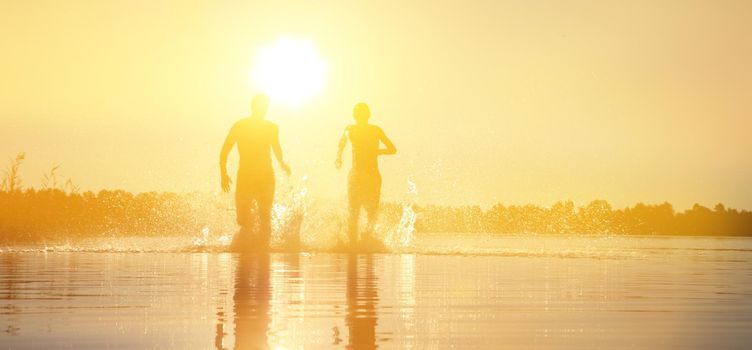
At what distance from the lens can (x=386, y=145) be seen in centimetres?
2352

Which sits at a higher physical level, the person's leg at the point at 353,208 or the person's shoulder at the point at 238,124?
the person's shoulder at the point at 238,124

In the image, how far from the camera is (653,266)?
1691 cm

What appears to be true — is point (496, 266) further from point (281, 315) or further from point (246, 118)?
point (281, 315)

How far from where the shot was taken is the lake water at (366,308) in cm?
634

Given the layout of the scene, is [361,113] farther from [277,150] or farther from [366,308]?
[366,308]

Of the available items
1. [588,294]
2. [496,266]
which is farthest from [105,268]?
[588,294]

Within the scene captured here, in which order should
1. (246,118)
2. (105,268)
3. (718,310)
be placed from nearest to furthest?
(718,310), (105,268), (246,118)

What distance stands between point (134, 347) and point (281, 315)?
1.83 m

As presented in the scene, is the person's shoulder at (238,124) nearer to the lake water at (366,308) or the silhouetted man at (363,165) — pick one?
the silhouetted man at (363,165)

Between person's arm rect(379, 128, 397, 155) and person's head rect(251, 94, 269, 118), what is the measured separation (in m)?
2.66

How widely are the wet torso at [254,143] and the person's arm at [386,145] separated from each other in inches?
99.9

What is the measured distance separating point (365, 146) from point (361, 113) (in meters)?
0.65

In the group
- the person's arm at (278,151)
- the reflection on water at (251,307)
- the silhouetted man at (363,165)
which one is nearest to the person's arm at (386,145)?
the silhouetted man at (363,165)

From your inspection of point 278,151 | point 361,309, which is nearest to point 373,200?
point 278,151
